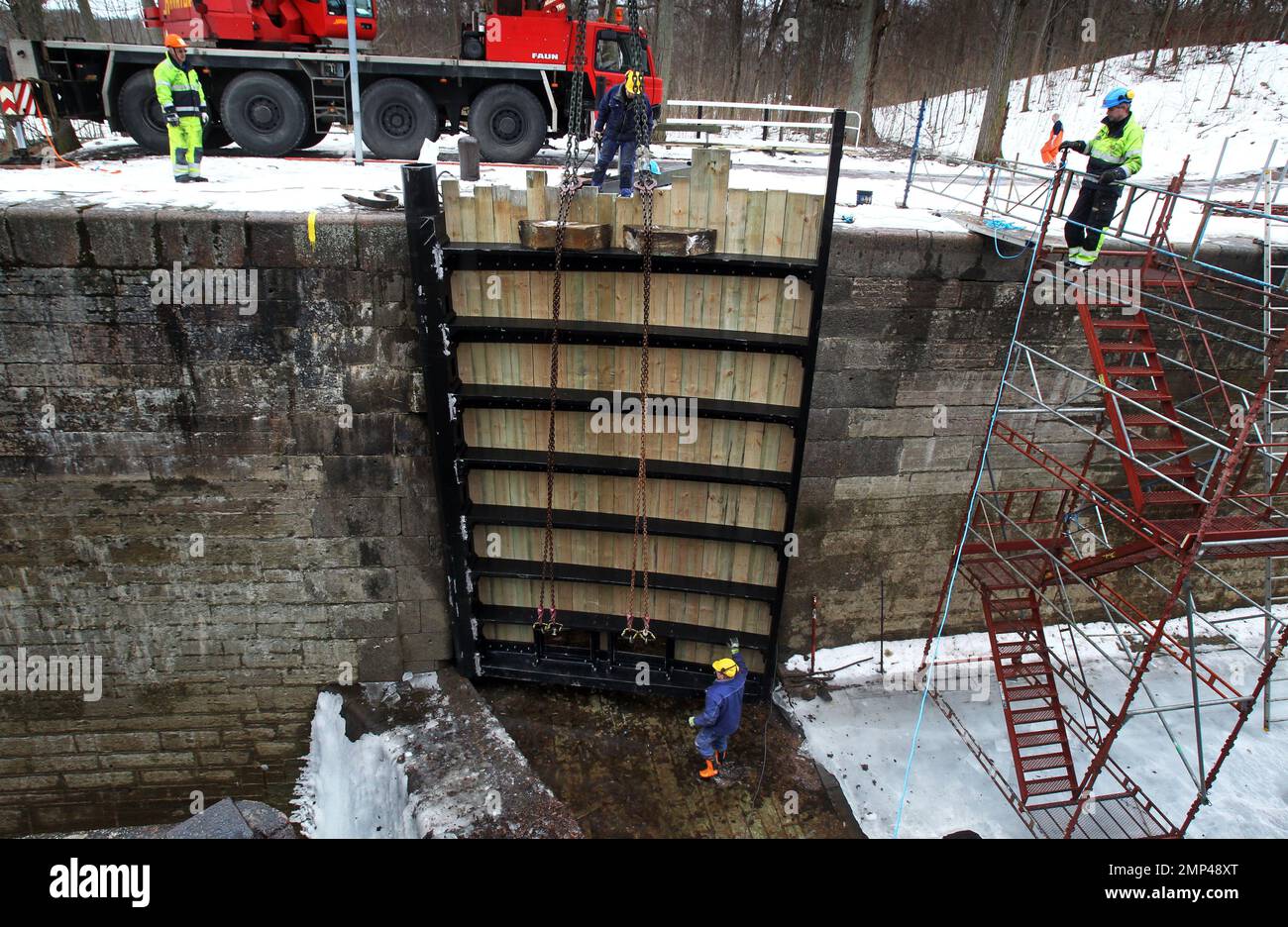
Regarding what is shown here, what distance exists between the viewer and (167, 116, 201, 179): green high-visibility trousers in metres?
7.30

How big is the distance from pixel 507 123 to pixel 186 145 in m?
3.97

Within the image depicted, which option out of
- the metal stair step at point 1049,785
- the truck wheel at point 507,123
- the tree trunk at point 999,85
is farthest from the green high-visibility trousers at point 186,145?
the tree trunk at point 999,85

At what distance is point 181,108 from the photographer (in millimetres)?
7445

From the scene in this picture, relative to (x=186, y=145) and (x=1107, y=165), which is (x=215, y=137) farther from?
(x=1107, y=165)

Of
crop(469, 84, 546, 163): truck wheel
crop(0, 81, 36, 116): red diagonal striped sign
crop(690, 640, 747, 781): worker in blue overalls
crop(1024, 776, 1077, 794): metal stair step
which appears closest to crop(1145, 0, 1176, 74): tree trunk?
crop(469, 84, 546, 163): truck wheel

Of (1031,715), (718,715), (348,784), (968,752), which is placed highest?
(718,715)

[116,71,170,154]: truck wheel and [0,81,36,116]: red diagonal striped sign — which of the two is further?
[116,71,170,154]: truck wheel

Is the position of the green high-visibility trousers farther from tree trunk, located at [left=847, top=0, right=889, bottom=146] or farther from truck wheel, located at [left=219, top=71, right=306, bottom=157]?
tree trunk, located at [left=847, top=0, right=889, bottom=146]

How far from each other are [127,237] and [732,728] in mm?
6062

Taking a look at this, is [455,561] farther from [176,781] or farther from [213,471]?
[176,781]

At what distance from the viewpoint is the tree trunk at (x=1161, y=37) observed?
68.1 feet

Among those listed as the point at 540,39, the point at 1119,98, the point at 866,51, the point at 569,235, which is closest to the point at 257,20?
the point at 540,39

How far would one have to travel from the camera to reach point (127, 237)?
17.9 feet

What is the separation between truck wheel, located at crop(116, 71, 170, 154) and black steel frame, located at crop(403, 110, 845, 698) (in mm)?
5975
